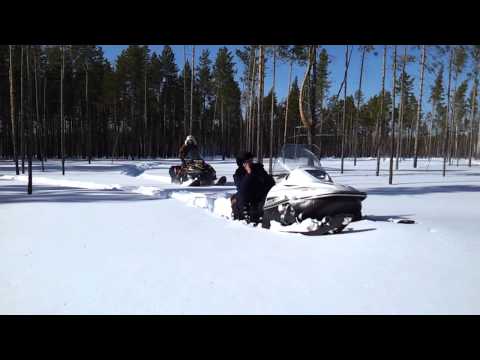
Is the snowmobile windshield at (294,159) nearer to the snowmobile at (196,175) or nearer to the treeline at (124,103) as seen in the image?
the snowmobile at (196,175)

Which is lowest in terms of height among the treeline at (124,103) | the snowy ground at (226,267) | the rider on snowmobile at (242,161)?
the snowy ground at (226,267)

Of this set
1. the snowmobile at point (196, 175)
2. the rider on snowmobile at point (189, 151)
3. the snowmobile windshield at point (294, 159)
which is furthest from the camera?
the rider on snowmobile at point (189, 151)

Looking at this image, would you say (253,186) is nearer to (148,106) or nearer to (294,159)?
(294,159)

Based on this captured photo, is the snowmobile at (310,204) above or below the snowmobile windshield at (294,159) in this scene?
below

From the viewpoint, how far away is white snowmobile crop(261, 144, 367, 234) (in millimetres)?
4418

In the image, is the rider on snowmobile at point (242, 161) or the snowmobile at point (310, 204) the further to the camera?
the rider on snowmobile at point (242, 161)

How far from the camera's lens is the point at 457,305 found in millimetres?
2219

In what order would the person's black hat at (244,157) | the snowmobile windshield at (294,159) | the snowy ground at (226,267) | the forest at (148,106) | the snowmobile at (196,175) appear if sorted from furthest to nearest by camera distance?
the forest at (148,106) < the snowmobile at (196,175) < the person's black hat at (244,157) < the snowmobile windshield at (294,159) < the snowy ground at (226,267)

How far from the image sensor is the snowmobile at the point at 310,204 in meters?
4.42

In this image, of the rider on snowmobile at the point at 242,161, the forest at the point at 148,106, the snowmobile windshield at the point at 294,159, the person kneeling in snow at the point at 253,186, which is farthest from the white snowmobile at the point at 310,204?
the forest at the point at 148,106

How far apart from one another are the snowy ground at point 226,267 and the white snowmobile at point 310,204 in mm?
235
